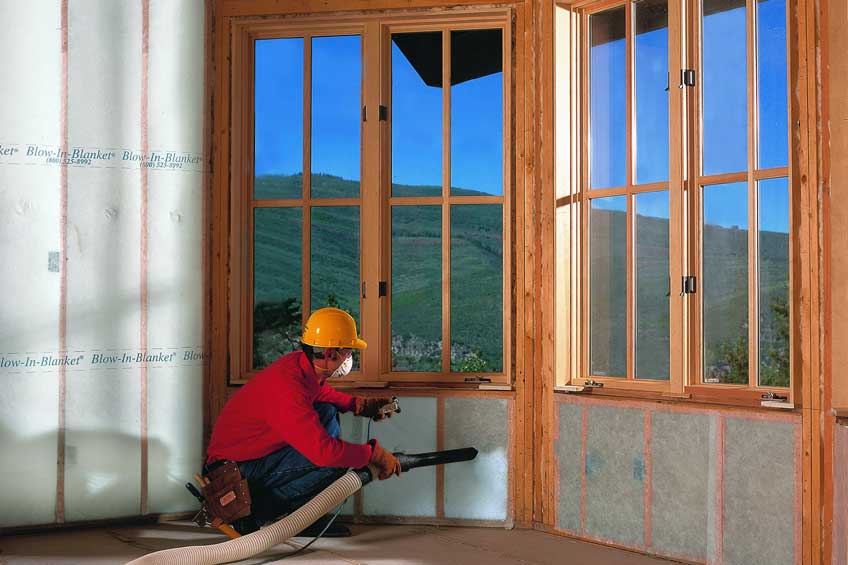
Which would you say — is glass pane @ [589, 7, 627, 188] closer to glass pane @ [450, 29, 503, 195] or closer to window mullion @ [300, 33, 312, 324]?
glass pane @ [450, 29, 503, 195]

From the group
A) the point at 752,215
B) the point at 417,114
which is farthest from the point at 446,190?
the point at 752,215

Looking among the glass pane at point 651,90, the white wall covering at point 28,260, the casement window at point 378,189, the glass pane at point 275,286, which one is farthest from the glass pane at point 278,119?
the glass pane at point 651,90

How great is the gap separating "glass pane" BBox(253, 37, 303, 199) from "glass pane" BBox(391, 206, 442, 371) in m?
0.63

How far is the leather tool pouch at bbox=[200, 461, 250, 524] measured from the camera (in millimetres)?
4098

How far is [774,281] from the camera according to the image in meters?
3.64

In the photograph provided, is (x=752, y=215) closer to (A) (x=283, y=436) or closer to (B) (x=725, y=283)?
(B) (x=725, y=283)

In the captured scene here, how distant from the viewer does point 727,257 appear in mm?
3838

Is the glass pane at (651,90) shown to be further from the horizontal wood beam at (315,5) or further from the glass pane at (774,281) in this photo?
the horizontal wood beam at (315,5)

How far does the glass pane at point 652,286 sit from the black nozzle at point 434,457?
96 cm

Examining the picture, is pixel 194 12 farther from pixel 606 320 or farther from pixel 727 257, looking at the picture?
pixel 727 257

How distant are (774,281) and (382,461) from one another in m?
1.87

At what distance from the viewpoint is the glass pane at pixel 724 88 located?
3.79m

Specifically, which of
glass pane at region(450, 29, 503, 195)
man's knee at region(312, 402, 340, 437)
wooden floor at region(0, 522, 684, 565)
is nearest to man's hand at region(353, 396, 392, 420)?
man's knee at region(312, 402, 340, 437)

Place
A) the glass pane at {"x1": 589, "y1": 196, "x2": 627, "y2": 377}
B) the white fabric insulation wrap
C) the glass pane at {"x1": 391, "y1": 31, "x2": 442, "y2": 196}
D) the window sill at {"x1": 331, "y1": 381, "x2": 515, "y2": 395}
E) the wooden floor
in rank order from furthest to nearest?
1. the glass pane at {"x1": 391, "y1": 31, "x2": 442, "y2": 196}
2. the window sill at {"x1": 331, "y1": 381, "x2": 515, "y2": 395}
3. the glass pane at {"x1": 589, "y1": 196, "x2": 627, "y2": 377}
4. the wooden floor
5. the white fabric insulation wrap
